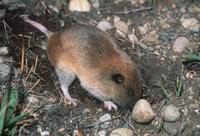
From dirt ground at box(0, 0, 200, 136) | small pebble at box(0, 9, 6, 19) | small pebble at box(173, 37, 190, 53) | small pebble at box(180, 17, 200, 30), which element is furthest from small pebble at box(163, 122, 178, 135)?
small pebble at box(0, 9, 6, 19)

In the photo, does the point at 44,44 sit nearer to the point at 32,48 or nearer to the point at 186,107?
the point at 32,48

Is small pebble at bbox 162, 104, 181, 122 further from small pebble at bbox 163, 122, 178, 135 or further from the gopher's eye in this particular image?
the gopher's eye

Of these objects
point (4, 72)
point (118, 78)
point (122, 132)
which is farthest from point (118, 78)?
point (4, 72)

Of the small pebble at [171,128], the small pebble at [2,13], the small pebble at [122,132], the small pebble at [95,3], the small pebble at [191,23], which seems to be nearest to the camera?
the small pebble at [122,132]

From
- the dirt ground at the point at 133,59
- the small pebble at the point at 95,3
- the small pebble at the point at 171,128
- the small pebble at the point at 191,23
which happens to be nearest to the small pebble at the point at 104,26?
the dirt ground at the point at 133,59

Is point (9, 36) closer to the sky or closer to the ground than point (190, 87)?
closer to the sky

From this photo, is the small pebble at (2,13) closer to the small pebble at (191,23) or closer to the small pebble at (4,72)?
the small pebble at (4,72)

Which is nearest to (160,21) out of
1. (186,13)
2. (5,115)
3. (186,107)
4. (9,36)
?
(186,13)
